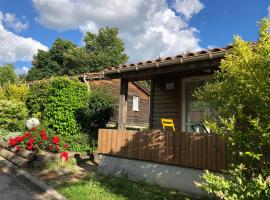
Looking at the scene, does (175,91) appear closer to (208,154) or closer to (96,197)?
(208,154)

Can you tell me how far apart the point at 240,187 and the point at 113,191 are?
3206 millimetres

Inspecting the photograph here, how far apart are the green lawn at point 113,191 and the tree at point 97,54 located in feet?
125

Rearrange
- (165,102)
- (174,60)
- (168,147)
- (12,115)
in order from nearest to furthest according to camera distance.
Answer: (168,147), (174,60), (165,102), (12,115)

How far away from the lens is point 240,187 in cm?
431

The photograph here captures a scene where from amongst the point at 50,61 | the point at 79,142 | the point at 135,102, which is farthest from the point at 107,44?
the point at 79,142

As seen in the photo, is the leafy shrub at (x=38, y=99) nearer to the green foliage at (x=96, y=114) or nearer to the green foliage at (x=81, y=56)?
the green foliage at (x=96, y=114)

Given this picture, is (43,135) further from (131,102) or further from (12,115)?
(131,102)

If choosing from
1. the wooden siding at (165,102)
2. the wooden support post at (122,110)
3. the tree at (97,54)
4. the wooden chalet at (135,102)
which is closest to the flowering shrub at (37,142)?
the wooden support post at (122,110)

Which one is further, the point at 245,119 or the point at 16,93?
the point at 16,93

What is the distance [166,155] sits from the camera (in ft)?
24.3

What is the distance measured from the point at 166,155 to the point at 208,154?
1.13 metres

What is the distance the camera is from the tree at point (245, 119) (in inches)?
167

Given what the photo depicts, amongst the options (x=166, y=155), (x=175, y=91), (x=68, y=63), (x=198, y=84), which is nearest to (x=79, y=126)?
Result: (x=175, y=91)

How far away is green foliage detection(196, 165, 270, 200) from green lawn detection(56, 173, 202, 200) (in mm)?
2051
